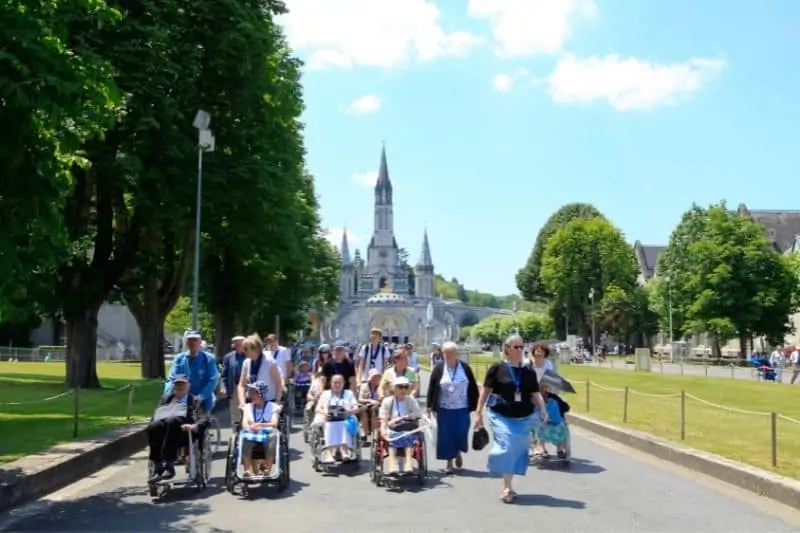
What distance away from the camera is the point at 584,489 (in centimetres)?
1120

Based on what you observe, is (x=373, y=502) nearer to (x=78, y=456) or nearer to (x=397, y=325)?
(x=78, y=456)

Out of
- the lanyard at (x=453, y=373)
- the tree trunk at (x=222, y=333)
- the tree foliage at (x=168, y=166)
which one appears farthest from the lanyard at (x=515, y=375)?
the tree trunk at (x=222, y=333)

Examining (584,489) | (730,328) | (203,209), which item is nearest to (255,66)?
(203,209)

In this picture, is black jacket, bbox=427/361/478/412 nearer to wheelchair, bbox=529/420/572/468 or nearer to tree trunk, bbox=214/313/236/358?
wheelchair, bbox=529/420/572/468

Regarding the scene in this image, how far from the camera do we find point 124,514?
9586 millimetres

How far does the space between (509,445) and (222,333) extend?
3555cm

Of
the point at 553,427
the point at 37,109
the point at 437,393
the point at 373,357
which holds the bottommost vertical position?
the point at 553,427

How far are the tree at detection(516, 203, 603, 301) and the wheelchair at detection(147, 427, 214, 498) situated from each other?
3672 inches

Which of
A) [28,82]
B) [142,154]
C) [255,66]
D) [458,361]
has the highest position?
[255,66]

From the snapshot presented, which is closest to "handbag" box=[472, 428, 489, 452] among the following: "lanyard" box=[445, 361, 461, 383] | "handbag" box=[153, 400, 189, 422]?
"lanyard" box=[445, 361, 461, 383]

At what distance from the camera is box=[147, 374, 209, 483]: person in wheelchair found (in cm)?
1061

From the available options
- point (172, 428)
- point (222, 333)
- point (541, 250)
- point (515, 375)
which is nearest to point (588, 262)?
point (541, 250)

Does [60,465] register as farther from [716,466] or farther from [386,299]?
[386,299]

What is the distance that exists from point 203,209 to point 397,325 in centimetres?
15896
